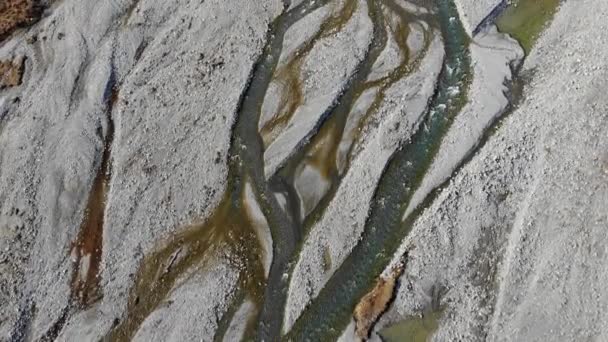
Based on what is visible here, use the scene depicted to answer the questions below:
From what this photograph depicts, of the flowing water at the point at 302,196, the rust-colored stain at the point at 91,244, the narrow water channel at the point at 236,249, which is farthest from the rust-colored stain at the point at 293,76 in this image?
the rust-colored stain at the point at 91,244

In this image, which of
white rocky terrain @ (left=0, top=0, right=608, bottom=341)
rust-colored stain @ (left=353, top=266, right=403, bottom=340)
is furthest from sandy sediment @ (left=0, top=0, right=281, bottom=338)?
rust-colored stain @ (left=353, top=266, right=403, bottom=340)

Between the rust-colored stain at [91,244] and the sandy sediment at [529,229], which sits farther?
the rust-colored stain at [91,244]

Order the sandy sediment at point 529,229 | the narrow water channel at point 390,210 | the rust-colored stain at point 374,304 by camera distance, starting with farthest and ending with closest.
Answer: the narrow water channel at point 390,210 → the rust-colored stain at point 374,304 → the sandy sediment at point 529,229

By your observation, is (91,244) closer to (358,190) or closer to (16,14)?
(358,190)

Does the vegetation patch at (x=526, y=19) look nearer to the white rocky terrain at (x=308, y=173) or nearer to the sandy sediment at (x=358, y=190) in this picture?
the white rocky terrain at (x=308, y=173)

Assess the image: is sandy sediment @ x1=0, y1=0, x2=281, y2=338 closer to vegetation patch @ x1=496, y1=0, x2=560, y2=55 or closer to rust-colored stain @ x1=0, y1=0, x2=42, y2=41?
rust-colored stain @ x1=0, y1=0, x2=42, y2=41

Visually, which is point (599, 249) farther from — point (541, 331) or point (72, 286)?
point (72, 286)
